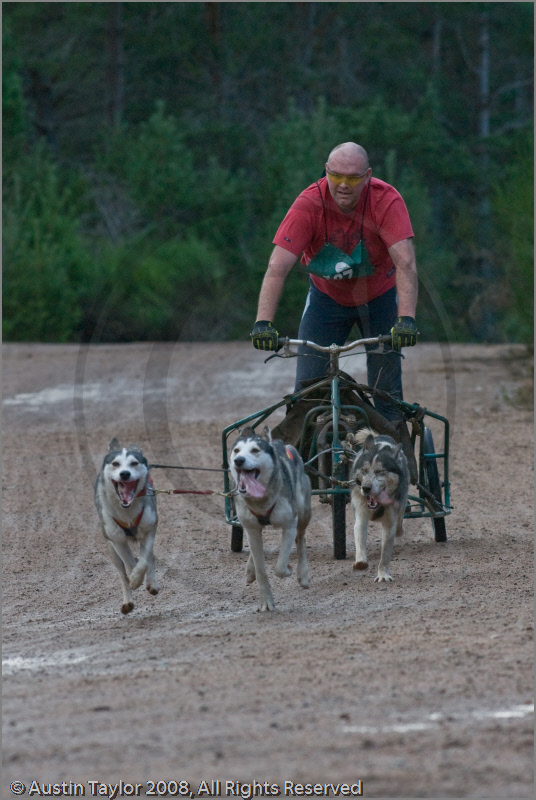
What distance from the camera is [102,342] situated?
23500mm

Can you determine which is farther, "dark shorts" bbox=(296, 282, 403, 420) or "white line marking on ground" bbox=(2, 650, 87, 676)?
"dark shorts" bbox=(296, 282, 403, 420)

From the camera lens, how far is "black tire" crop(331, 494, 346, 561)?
7098mm

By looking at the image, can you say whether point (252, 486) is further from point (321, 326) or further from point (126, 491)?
point (321, 326)

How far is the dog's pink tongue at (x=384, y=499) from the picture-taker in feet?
22.0

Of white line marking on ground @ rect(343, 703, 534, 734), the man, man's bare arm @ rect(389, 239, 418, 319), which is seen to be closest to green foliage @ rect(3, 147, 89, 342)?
the man

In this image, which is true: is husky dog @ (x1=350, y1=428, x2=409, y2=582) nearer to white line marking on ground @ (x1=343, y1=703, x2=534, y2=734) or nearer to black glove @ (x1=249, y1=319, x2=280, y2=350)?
black glove @ (x1=249, y1=319, x2=280, y2=350)

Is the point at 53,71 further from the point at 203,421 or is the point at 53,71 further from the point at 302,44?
the point at 203,421

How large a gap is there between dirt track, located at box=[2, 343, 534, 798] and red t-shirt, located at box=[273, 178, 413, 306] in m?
2.12

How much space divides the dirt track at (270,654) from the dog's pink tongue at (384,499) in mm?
507

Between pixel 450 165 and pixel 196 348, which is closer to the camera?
pixel 196 348

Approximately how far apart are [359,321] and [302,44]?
83.1 feet

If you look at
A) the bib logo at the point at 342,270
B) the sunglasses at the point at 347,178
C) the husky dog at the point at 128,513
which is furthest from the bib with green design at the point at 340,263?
the husky dog at the point at 128,513

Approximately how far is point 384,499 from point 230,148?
23638mm

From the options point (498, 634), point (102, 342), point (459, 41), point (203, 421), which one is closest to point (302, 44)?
point (459, 41)
